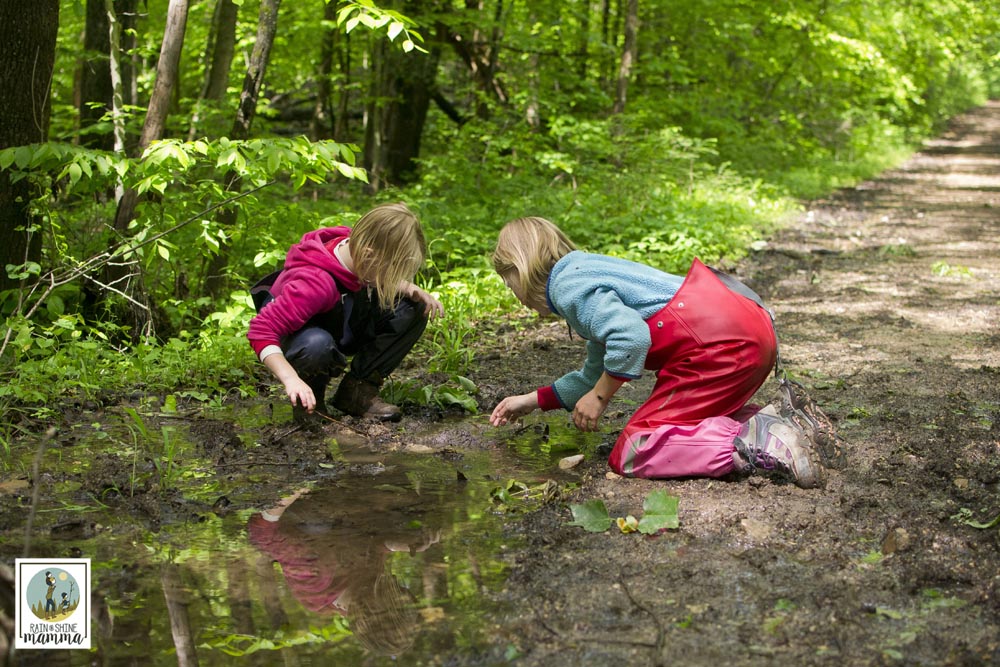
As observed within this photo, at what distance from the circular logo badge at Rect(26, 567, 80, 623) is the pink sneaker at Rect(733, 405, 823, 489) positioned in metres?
2.15

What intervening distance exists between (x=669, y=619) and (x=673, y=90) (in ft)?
47.2

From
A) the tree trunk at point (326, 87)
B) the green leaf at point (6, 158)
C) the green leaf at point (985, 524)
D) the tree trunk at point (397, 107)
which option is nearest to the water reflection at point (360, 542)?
the green leaf at point (985, 524)

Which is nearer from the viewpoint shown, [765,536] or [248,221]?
[765,536]

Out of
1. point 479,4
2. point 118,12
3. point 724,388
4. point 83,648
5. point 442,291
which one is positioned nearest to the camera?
Result: point 83,648

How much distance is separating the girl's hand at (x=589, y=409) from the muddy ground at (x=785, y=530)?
8.5 inches

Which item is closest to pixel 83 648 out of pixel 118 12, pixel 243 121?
pixel 243 121

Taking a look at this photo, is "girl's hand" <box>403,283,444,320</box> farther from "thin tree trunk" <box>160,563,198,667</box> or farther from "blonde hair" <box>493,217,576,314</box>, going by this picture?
"thin tree trunk" <box>160,563,198,667</box>

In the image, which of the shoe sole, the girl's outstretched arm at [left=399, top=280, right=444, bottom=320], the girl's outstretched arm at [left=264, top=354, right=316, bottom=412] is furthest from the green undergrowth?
the shoe sole

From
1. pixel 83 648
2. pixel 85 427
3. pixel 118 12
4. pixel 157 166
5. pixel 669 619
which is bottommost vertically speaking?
pixel 85 427

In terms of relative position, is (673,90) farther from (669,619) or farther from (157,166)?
(669,619)

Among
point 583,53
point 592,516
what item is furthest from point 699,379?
point 583,53

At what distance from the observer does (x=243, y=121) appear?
Result: 20.0 feet

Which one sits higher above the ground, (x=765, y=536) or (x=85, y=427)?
(x=765, y=536)

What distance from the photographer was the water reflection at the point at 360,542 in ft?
7.72
